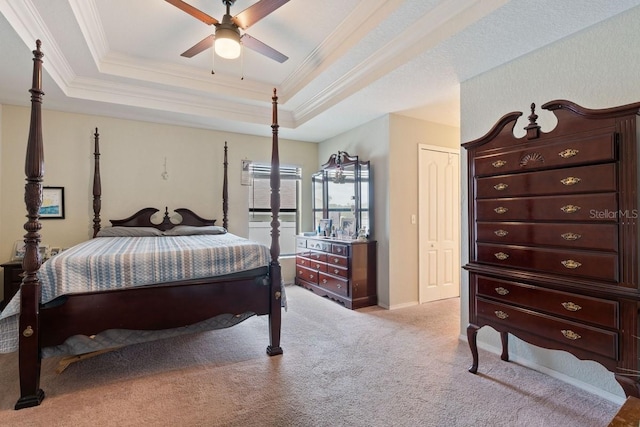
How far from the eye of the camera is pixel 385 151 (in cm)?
411

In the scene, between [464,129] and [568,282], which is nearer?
[568,282]

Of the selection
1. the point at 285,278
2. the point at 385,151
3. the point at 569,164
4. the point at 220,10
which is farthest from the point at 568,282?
the point at 285,278

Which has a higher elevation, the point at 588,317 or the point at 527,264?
the point at 527,264

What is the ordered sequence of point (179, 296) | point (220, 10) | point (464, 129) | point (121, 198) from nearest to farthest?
point (179, 296), point (220, 10), point (464, 129), point (121, 198)

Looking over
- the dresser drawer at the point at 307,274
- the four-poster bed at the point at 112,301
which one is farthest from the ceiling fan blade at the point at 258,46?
the dresser drawer at the point at 307,274

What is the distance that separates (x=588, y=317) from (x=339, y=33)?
9.33 feet

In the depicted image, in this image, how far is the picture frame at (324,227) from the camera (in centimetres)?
493

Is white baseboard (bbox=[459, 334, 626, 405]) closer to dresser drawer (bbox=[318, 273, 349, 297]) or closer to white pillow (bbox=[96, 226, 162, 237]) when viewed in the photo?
dresser drawer (bbox=[318, 273, 349, 297])

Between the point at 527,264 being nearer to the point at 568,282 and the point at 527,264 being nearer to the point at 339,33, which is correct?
the point at 568,282

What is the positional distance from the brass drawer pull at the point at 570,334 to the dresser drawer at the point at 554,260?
34 cm

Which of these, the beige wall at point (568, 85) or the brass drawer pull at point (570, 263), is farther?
the beige wall at point (568, 85)

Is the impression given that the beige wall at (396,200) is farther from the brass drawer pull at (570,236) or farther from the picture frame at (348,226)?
the brass drawer pull at (570,236)

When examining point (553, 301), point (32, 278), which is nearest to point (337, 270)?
point (553, 301)

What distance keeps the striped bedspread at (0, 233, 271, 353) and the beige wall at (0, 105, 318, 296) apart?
223 centimetres
